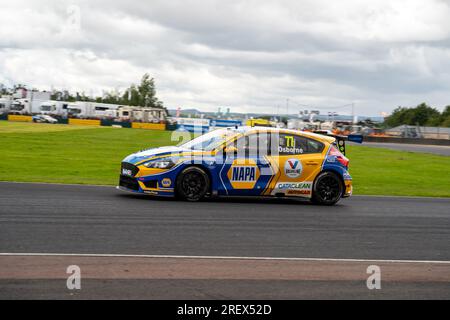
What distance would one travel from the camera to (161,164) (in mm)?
12789

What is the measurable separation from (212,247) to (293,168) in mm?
5254

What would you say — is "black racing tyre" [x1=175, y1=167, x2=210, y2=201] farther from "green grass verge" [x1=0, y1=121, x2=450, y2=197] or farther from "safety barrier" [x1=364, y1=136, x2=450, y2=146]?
"safety barrier" [x1=364, y1=136, x2=450, y2=146]

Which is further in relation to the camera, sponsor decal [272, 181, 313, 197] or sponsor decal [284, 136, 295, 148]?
sponsor decal [284, 136, 295, 148]

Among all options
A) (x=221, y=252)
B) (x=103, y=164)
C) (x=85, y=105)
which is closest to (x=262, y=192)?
(x=221, y=252)

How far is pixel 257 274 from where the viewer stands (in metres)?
7.24

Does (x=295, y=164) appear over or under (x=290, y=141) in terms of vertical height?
under

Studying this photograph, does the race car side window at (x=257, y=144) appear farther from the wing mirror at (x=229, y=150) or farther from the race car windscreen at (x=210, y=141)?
the race car windscreen at (x=210, y=141)

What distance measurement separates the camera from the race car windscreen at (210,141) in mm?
13344

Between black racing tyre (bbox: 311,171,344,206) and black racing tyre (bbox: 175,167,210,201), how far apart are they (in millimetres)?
2255

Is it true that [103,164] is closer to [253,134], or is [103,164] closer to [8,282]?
[253,134]

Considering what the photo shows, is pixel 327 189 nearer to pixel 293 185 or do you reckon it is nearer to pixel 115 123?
pixel 293 185

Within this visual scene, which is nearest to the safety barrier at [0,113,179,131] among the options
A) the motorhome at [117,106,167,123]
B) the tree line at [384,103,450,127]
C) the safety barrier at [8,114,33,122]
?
the safety barrier at [8,114,33,122]

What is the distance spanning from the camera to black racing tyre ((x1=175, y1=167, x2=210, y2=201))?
42.1 feet

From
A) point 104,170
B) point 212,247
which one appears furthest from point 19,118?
point 212,247
